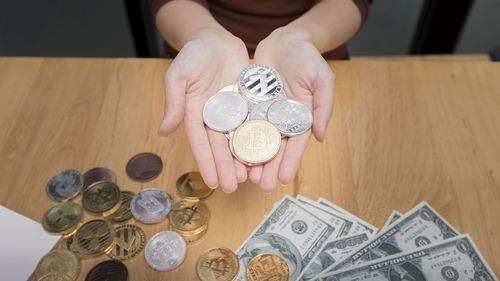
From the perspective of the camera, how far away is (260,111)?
999mm

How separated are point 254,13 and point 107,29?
1.43 metres

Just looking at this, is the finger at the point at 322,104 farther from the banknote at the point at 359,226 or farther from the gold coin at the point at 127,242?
the gold coin at the point at 127,242

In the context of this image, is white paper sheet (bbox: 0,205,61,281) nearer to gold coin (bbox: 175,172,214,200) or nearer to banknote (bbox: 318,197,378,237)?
gold coin (bbox: 175,172,214,200)

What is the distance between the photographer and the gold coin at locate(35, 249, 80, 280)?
0.88 meters

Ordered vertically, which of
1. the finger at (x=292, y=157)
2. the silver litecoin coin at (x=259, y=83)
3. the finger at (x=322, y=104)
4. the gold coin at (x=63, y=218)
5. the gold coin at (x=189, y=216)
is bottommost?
the gold coin at (x=63, y=218)

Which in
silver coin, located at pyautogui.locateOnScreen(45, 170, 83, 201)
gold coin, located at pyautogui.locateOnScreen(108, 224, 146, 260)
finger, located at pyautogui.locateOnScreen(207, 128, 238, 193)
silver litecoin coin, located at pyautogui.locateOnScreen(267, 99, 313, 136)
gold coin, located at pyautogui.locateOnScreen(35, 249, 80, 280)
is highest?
silver litecoin coin, located at pyautogui.locateOnScreen(267, 99, 313, 136)

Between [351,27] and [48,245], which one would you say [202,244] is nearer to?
[48,245]

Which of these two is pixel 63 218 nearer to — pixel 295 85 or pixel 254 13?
pixel 295 85

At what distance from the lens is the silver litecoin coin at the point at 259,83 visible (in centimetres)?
100

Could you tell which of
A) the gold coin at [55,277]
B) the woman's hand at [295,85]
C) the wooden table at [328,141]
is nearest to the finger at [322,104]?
the woman's hand at [295,85]

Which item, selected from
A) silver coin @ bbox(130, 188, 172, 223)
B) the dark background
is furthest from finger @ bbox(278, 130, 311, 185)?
the dark background

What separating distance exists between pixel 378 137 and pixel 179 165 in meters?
0.58

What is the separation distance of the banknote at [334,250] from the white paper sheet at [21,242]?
65cm

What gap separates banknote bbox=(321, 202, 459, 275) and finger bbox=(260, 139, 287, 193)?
27cm
